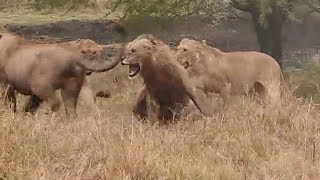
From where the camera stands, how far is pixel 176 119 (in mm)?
9641

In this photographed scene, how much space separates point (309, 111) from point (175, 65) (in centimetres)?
181

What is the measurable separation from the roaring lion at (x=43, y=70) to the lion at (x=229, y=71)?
901mm

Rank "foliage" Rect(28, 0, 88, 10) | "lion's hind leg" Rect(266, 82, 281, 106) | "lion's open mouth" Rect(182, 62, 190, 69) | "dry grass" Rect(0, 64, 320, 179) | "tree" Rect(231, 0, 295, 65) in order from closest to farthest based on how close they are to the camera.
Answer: "dry grass" Rect(0, 64, 320, 179) → "lion's hind leg" Rect(266, 82, 281, 106) → "lion's open mouth" Rect(182, 62, 190, 69) → "tree" Rect(231, 0, 295, 65) → "foliage" Rect(28, 0, 88, 10)

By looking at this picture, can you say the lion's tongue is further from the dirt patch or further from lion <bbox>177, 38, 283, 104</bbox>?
the dirt patch

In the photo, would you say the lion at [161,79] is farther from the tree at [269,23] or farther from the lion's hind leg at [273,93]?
the tree at [269,23]

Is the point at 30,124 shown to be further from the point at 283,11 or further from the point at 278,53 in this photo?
the point at 278,53

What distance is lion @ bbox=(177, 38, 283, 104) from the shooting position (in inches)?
408

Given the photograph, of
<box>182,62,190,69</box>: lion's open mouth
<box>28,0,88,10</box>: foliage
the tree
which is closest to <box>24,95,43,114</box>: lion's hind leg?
<box>182,62,190,69</box>: lion's open mouth

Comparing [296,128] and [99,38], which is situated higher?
[296,128]

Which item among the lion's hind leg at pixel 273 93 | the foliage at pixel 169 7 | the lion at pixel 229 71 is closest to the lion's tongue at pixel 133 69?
the lion at pixel 229 71

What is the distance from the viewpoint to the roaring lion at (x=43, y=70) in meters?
9.88

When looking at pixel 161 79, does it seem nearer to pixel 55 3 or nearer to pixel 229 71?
pixel 229 71

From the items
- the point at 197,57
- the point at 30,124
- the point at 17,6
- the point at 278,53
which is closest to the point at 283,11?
the point at 278,53

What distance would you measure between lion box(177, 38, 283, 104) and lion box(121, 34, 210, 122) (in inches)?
9.7
